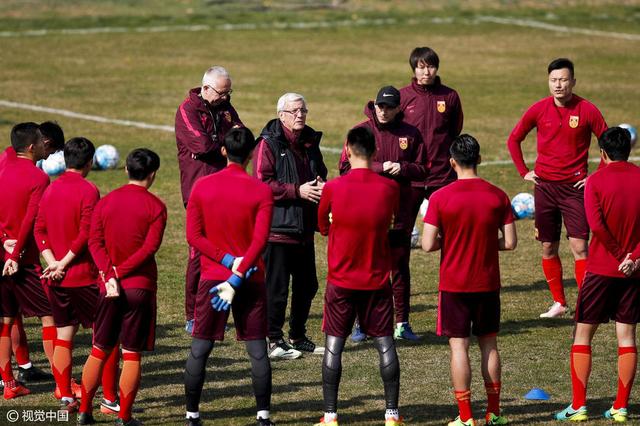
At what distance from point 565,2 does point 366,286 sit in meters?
38.7

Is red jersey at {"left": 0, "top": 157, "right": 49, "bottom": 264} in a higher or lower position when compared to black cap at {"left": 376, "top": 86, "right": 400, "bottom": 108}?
lower

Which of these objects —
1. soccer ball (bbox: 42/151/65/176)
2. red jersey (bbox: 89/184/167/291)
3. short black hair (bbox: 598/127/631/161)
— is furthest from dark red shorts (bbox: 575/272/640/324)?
soccer ball (bbox: 42/151/65/176)

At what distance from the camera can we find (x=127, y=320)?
1022 centimetres

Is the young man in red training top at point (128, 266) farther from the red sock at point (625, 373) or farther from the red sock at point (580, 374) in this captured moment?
the red sock at point (625, 373)

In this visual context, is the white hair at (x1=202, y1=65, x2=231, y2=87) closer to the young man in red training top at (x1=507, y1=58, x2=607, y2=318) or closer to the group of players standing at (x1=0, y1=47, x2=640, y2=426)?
the group of players standing at (x1=0, y1=47, x2=640, y2=426)

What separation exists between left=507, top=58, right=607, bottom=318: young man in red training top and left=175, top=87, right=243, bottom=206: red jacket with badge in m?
3.39

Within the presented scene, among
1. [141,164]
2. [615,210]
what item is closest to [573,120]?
[615,210]

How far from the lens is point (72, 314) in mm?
10859

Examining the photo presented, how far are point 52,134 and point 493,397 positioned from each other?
448 cm

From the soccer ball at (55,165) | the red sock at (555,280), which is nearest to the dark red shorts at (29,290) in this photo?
the red sock at (555,280)

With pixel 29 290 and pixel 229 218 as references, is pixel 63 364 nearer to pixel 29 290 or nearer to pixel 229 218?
pixel 29 290

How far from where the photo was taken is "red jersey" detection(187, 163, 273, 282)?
9.94 m

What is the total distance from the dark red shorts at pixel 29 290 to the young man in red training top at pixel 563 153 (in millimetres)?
5740

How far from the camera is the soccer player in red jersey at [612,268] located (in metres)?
10.4
